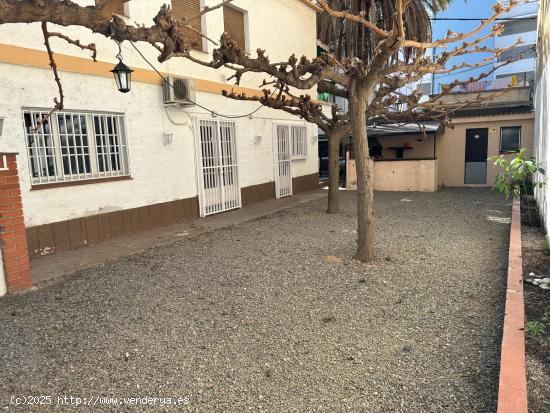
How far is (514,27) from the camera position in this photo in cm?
3166

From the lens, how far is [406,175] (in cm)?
1451

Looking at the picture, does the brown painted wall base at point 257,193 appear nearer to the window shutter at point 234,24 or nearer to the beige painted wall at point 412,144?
the window shutter at point 234,24

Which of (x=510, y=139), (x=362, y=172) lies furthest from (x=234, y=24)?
(x=510, y=139)

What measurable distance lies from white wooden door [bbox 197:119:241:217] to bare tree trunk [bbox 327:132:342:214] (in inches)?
105

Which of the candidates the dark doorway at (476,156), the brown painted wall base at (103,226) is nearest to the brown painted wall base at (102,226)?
the brown painted wall base at (103,226)

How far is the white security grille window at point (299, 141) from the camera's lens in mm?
13921

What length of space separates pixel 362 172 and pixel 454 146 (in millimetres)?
12435

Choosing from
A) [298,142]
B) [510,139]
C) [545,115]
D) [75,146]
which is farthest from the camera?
[510,139]

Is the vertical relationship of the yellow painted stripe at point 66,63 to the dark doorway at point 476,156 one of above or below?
above

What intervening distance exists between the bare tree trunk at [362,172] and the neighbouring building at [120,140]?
4.17m

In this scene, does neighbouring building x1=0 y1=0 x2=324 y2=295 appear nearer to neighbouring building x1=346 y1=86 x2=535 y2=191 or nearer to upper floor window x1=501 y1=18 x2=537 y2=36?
neighbouring building x1=346 y1=86 x2=535 y2=191

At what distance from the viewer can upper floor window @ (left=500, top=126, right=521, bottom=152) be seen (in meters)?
15.1

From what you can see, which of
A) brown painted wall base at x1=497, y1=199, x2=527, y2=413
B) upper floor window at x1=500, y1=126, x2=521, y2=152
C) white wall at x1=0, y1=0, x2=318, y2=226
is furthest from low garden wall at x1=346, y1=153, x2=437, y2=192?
brown painted wall base at x1=497, y1=199, x2=527, y2=413

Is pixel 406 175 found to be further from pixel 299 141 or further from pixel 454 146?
pixel 299 141
